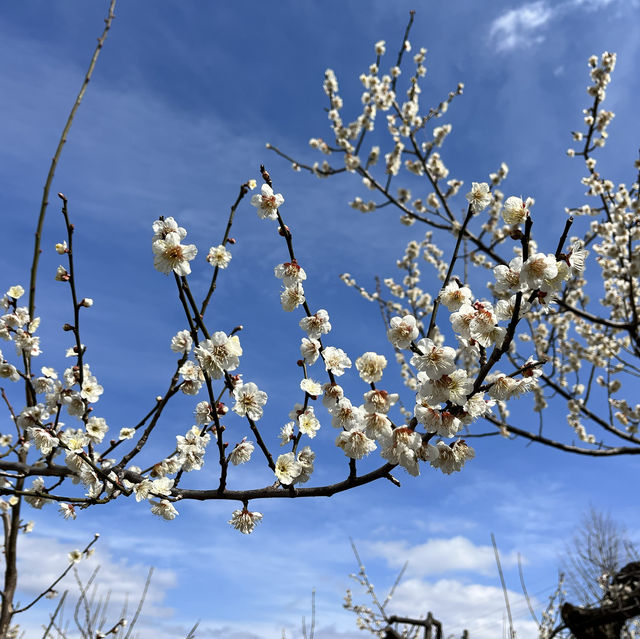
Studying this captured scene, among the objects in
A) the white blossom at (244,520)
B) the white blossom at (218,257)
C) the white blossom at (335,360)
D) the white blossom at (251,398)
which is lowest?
the white blossom at (244,520)

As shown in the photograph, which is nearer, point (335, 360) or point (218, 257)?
point (335, 360)

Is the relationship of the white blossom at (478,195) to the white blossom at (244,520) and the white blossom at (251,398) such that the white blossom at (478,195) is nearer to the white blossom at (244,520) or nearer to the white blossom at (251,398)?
the white blossom at (251,398)

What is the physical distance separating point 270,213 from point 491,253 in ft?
16.8

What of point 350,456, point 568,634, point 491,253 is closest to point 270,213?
point 350,456

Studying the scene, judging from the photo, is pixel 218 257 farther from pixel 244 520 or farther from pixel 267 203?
pixel 244 520

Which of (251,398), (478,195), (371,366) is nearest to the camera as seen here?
(371,366)

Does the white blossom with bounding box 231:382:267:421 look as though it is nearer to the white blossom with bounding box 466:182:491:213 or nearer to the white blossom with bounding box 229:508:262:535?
the white blossom with bounding box 229:508:262:535

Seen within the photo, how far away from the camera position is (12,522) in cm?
306

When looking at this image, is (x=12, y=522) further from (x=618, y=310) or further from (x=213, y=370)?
(x=618, y=310)

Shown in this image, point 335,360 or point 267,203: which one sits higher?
point 267,203

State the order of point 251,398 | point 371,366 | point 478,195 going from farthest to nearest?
point 478,195, point 251,398, point 371,366

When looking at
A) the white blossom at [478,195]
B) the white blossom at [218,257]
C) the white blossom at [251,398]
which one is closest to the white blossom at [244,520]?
the white blossom at [251,398]

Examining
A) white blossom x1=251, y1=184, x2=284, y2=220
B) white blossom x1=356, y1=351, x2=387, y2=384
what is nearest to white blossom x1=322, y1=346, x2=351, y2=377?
white blossom x1=356, y1=351, x2=387, y2=384

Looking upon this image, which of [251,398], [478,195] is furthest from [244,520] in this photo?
[478,195]
